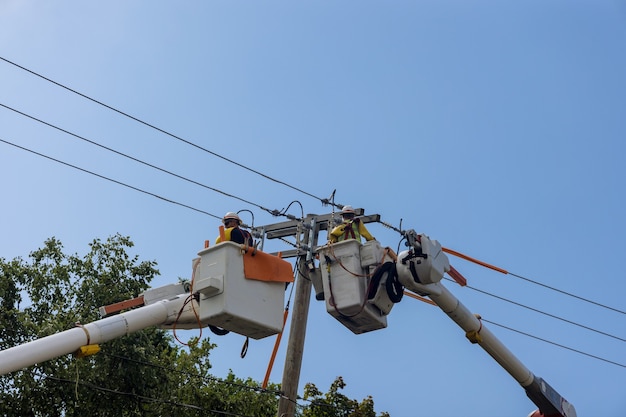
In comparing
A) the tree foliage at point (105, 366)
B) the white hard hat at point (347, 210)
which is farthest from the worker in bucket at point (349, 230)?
the tree foliage at point (105, 366)

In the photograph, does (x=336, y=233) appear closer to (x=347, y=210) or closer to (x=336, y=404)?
(x=347, y=210)

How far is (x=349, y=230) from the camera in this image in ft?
39.9

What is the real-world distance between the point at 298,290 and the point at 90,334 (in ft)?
10.8

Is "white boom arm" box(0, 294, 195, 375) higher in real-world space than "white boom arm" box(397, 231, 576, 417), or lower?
lower

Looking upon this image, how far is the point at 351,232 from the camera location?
12.1 meters

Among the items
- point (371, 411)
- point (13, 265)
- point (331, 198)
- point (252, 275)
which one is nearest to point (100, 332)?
point (252, 275)

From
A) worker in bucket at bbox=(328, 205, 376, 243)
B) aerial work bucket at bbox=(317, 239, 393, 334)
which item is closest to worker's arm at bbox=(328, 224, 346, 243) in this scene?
worker in bucket at bbox=(328, 205, 376, 243)

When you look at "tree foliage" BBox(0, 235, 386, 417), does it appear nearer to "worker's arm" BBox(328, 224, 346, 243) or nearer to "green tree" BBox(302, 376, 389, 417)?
"green tree" BBox(302, 376, 389, 417)

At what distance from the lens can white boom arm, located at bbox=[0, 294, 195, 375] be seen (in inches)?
357

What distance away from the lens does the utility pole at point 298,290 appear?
11.8 meters

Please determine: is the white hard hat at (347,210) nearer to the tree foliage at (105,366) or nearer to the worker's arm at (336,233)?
the worker's arm at (336,233)

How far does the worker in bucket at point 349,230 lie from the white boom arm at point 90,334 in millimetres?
2253

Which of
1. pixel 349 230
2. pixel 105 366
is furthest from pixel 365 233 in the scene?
pixel 105 366

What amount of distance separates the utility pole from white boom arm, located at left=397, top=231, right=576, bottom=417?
0.83m
